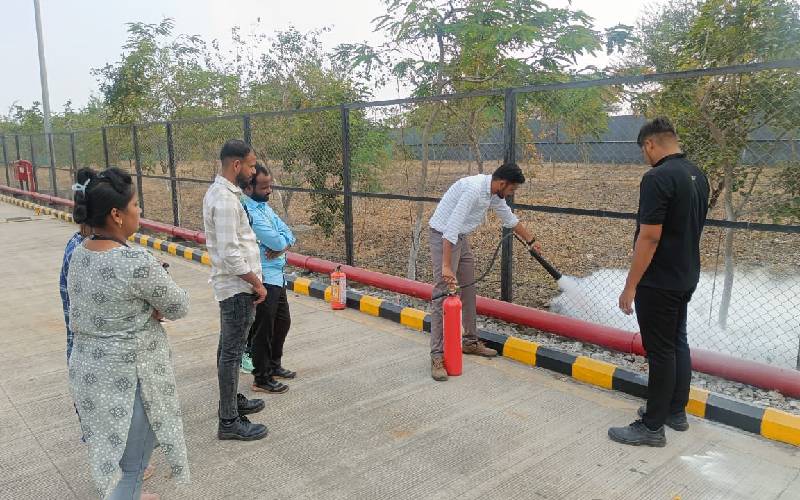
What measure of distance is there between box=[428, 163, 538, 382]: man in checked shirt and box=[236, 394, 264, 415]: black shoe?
50.4 inches

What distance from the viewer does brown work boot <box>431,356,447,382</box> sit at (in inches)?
173

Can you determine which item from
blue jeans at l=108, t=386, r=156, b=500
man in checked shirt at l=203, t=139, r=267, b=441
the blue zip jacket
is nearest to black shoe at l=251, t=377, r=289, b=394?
man in checked shirt at l=203, t=139, r=267, b=441

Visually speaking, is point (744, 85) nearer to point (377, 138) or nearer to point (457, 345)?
point (457, 345)

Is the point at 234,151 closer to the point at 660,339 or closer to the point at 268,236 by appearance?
the point at 268,236

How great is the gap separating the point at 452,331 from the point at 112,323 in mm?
2560

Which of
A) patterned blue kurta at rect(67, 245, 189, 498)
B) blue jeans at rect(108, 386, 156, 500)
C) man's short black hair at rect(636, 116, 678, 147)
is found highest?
man's short black hair at rect(636, 116, 678, 147)

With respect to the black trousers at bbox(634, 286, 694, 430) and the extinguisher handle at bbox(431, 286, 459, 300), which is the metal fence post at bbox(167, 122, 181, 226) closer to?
the extinguisher handle at bbox(431, 286, 459, 300)

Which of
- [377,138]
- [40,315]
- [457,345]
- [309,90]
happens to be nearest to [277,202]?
[309,90]

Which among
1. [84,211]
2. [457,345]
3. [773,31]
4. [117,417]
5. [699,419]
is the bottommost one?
[699,419]

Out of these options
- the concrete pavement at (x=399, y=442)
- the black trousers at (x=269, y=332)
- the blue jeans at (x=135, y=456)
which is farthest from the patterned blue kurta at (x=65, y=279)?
the black trousers at (x=269, y=332)

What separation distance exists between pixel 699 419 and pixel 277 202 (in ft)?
34.2

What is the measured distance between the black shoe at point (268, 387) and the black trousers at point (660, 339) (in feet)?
7.84

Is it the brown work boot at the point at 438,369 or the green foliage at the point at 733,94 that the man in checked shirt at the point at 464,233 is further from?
the green foliage at the point at 733,94

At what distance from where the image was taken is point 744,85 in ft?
15.5
